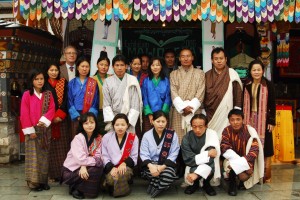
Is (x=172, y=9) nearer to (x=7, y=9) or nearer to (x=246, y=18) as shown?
(x=246, y=18)

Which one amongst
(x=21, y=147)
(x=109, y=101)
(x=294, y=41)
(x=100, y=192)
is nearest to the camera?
(x=100, y=192)

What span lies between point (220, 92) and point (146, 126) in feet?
4.01

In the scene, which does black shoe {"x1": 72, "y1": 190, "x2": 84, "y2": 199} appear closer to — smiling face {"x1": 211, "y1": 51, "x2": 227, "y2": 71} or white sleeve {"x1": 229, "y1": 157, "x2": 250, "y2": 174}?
white sleeve {"x1": 229, "y1": 157, "x2": 250, "y2": 174}

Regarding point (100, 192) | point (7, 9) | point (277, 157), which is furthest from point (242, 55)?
point (7, 9)

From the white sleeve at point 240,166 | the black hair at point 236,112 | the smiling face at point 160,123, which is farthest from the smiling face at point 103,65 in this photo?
the white sleeve at point 240,166

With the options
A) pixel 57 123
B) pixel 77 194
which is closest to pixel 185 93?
pixel 57 123

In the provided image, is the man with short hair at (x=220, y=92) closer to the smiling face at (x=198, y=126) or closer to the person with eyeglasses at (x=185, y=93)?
the person with eyeglasses at (x=185, y=93)

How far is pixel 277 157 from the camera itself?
6844mm

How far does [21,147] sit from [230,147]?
399cm

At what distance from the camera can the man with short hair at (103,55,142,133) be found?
5.45m

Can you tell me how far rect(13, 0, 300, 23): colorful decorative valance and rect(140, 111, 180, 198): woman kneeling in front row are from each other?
1.75m

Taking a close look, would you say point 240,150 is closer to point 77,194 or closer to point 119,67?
point 119,67

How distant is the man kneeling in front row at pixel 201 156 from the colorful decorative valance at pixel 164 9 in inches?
71.4

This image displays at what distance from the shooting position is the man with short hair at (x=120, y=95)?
17.9 feet
